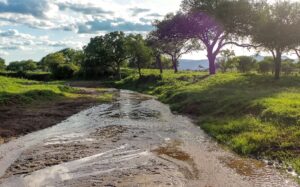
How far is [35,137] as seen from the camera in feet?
74.0

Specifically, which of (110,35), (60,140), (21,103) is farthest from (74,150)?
(110,35)

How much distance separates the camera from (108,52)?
99.6 m

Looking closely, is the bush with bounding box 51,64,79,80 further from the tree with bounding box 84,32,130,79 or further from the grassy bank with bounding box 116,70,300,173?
the grassy bank with bounding box 116,70,300,173

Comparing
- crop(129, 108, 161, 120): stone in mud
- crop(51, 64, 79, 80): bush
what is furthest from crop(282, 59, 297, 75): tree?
crop(51, 64, 79, 80): bush

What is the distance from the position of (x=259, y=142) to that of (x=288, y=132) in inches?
67.4

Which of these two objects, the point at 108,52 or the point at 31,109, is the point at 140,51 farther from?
the point at 31,109

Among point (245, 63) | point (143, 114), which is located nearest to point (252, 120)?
point (143, 114)

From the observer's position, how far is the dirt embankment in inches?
941

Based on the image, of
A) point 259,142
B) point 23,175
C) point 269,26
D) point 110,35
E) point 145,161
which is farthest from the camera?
point 110,35

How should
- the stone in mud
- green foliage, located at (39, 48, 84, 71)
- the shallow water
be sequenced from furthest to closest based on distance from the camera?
1. green foliage, located at (39, 48, 84, 71)
2. the stone in mud
3. the shallow water

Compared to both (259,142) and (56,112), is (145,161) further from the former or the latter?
(56,112)

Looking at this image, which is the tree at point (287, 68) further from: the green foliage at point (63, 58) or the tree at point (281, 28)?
the green foliage at point (63, 58)

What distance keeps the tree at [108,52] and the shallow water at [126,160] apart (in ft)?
242

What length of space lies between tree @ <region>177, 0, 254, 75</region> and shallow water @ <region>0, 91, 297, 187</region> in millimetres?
36657
